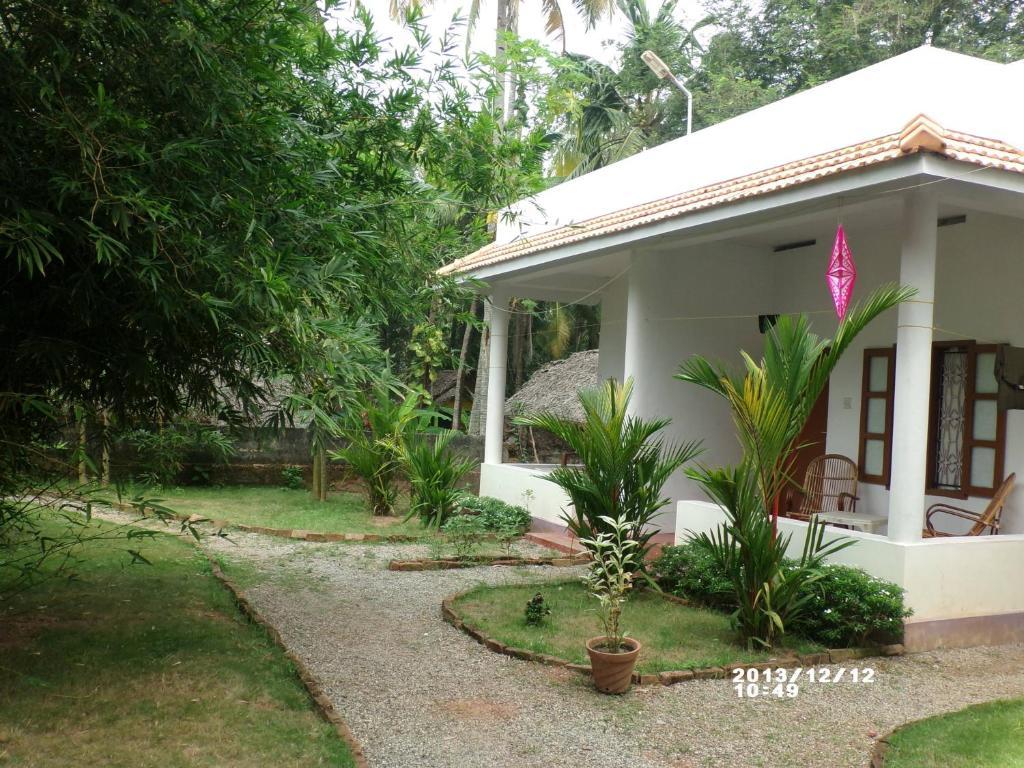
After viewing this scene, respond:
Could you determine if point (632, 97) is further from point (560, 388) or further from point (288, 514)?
point (288, 514)

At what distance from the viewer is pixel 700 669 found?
5750mm

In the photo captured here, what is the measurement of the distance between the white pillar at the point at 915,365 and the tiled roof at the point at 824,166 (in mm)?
447

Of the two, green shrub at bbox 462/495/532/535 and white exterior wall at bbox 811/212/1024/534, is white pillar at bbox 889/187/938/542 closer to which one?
white exterior wall at bbox 811/212/1024/534

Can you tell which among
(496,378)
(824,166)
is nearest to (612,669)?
(824,166)

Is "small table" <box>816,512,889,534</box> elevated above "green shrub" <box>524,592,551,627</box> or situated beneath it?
elevated above

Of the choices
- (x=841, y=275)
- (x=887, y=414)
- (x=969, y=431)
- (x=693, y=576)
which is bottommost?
(x=693, y=576)

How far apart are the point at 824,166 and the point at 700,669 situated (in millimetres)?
3919

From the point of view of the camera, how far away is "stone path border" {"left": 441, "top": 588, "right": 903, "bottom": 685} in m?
5.64

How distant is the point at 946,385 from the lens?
861cm

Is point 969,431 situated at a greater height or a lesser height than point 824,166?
lesser

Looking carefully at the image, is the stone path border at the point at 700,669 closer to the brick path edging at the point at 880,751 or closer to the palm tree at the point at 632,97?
the brick path edging at the point at 880,751

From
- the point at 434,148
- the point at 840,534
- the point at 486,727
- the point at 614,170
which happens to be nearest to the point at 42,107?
the point at 434,148

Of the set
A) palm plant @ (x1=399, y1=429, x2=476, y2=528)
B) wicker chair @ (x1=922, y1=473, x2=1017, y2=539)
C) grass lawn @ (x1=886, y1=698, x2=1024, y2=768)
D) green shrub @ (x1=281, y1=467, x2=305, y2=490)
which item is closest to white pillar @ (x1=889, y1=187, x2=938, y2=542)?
wicker chair @ (x1=922, y1=473, x2=1017, y2=539)

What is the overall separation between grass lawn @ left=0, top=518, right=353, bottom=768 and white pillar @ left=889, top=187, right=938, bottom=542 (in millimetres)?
4355
